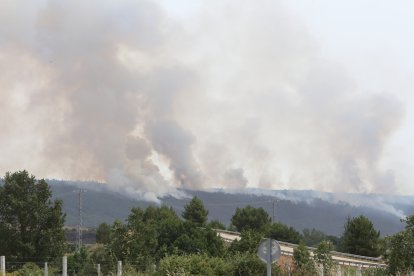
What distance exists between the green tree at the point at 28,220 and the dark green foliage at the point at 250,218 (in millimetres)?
63245

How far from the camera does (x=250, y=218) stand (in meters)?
112

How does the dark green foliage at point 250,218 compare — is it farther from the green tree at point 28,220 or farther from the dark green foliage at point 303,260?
the green tree at point 28,220

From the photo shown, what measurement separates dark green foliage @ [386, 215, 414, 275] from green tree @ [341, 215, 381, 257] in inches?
1729

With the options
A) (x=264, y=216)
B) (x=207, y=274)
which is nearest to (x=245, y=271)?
(x=207, y=274)

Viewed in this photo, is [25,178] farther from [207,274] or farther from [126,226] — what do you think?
[207,274]

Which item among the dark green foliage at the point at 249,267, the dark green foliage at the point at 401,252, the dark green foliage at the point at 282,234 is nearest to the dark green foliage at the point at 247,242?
the dark green foliage at the point at 249,267

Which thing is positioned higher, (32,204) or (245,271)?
(32,204)

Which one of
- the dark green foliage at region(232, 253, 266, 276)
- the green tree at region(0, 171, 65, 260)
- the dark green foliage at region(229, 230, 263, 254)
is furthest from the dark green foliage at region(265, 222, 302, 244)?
the dark green foliage at region(232, 253, 266, 276)

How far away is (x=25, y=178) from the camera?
52.0 meters

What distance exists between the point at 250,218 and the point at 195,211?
1468cm

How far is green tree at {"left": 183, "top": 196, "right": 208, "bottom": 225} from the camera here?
330ft

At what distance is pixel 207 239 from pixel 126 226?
1329cm

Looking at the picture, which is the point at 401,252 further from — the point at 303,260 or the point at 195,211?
the point at 195,211

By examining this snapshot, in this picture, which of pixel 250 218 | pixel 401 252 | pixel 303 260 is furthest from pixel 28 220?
pixel 250 218
